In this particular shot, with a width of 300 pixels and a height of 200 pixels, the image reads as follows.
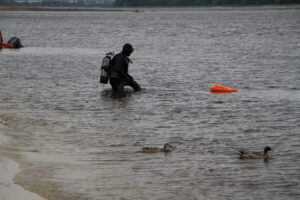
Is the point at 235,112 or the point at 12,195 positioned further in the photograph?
the point at 235,112

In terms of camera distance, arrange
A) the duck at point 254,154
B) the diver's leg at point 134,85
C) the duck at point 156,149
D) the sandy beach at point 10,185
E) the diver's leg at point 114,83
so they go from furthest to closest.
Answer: the diver's leg at point 134,85 < the diver's leg at point 114,83 < the duck at point 156,149 < the duck at point 254,154 < the sandy beach at point 10,185

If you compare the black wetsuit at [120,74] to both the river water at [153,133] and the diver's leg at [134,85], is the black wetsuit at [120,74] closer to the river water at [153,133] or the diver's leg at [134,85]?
the diver's leg at [134,85]

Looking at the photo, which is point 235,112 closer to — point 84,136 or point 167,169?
point 84,136

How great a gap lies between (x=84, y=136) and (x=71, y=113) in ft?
11.3

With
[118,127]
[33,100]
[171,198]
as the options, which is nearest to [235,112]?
[118,127]

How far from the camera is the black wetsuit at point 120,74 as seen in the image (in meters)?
22.8

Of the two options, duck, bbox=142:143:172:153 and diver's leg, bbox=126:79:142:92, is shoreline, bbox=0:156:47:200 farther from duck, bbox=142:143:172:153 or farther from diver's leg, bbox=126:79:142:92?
diver's leg, bbox=126:79:142:92

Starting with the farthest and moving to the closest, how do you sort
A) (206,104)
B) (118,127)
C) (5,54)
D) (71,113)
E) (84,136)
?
(5,54), (206,104), (71,113), (118,127), (84,136)

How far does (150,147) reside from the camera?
14.7 meters

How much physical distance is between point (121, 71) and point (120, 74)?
27cm

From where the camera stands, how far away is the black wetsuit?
2275cm

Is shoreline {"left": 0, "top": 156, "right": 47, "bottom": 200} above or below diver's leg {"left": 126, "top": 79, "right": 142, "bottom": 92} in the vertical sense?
above

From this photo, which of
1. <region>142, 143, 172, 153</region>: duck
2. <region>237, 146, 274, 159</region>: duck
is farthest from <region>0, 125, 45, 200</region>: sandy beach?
<region>237, 146, 274, 159</region>: duck

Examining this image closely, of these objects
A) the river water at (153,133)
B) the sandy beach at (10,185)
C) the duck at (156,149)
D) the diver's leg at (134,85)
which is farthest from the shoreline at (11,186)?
the diver's leg at (134,85)
